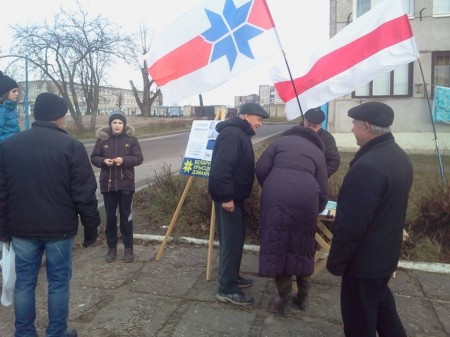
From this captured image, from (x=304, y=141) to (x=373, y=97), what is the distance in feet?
41.6

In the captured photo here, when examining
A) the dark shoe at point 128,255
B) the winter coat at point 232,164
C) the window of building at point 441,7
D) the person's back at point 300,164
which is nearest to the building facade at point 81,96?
the winter coat at point 232,164

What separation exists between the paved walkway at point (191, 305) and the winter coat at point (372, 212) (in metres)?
1.07

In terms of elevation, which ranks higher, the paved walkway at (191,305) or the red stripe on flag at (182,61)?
the red stripe on flag at (182,61)

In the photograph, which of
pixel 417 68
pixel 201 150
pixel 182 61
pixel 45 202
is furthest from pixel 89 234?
pixel 417 68

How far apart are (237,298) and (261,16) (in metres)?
2.84

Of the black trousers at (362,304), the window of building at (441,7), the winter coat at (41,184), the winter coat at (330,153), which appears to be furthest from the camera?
the window of building at (441,7)

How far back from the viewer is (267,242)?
3.57m

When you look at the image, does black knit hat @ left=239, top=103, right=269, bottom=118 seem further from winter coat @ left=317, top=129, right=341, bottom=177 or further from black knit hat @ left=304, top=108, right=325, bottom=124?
winter coat @ left=317, top=129, right=341, bottom=177

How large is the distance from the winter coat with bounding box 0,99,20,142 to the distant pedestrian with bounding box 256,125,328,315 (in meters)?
2.84

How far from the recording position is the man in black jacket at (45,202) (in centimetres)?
308

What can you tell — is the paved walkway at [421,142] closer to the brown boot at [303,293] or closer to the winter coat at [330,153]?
the winter coat at [330,153]

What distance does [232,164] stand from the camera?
3.85m

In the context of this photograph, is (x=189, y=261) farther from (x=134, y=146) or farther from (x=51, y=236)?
(x=51, y=236)

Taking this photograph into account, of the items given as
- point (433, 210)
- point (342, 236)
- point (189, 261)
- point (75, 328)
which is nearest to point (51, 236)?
point (75, 328)
